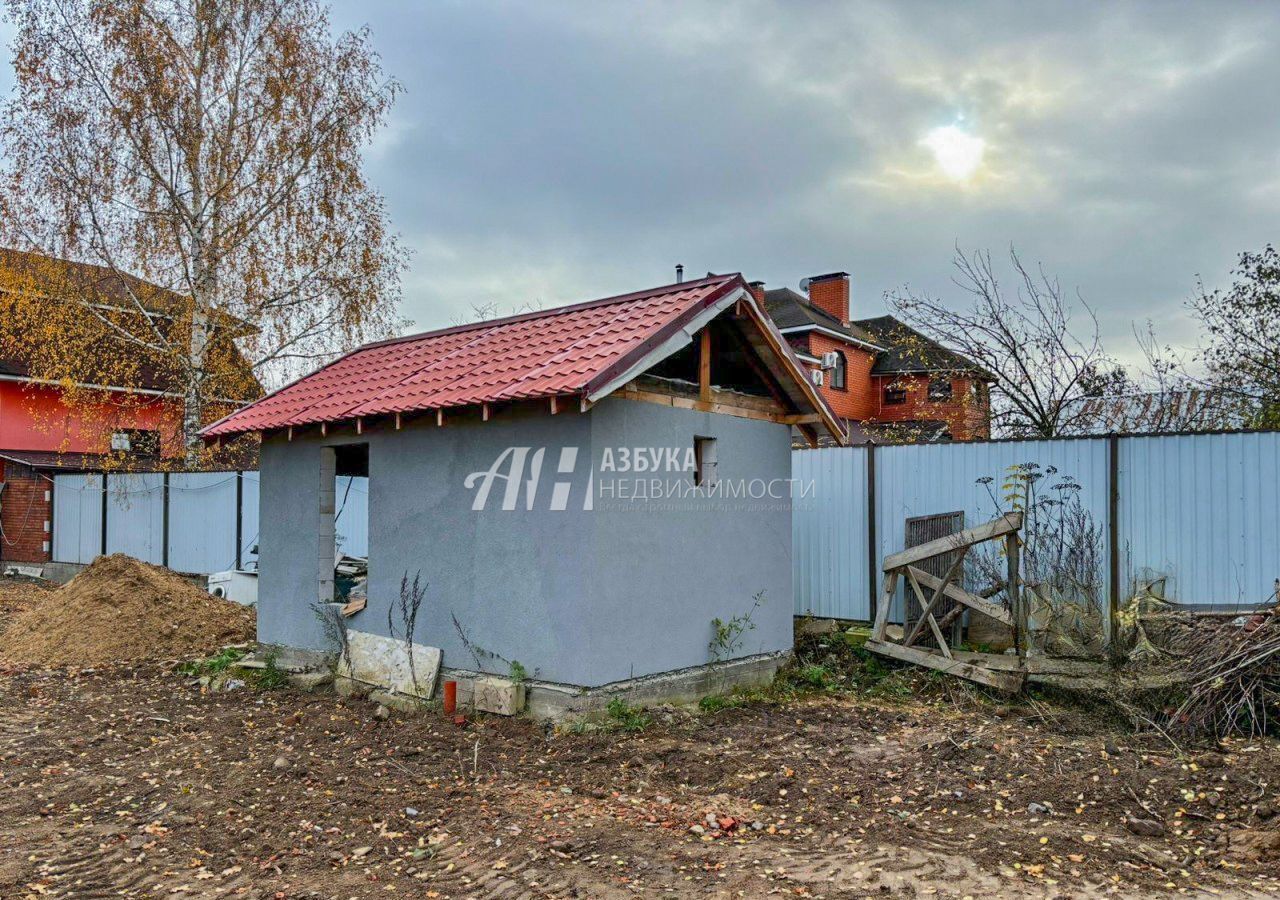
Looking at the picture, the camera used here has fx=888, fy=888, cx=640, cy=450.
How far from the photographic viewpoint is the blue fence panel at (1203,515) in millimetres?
8391

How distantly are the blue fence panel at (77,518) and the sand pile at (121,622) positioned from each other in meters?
6.54

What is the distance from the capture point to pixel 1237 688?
266 inches

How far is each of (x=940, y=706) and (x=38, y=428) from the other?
2145 cm

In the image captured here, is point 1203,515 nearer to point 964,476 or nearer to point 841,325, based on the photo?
point 964,476

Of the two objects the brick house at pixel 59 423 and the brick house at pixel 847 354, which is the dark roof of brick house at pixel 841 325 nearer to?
the brick house at pixel 847 354

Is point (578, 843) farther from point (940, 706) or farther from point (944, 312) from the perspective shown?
point (944, 312)

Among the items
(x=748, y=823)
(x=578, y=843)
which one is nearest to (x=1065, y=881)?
(x=748, y=823)

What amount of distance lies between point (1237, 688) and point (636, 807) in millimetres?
4678

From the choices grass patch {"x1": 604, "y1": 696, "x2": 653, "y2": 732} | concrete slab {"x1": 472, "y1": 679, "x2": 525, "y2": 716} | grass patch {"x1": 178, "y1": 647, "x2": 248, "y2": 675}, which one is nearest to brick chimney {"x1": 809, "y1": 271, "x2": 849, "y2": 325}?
grass patch {"x1": 178, "y1": 647, "x2": 248, "y2": 675}

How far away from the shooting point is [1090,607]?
8805 millimetres

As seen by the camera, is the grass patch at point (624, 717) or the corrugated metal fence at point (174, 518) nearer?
the grass patch at point (624, 717)

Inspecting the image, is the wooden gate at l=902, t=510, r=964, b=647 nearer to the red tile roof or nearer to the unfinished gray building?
the unfinished gray building

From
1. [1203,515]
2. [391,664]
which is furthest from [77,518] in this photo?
[1203,515]

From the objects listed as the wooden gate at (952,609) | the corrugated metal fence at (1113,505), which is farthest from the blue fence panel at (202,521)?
the wooden gate at (952,609)
